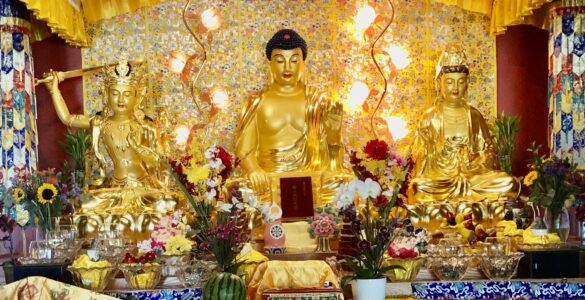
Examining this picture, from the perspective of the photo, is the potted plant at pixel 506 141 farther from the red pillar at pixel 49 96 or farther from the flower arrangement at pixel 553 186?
the red pillar at pixel 49 96

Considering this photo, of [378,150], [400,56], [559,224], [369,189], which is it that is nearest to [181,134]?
[400,56]

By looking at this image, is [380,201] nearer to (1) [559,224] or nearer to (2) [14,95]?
(1) [559,224]

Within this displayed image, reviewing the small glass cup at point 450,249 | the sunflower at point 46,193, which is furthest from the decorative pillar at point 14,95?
the small glass cup at point 450,249

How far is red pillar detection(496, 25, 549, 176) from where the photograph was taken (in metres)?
9.16

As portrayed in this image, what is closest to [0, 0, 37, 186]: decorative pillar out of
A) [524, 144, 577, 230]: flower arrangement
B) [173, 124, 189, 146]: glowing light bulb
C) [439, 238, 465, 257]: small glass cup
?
[173, 124, 189, 146]: glowing light bulb

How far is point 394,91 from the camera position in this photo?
9.29 meters

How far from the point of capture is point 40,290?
14.5 feet

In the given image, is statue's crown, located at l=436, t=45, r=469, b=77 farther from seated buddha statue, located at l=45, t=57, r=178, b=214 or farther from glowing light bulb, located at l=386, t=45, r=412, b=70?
seated buddha statue, located at l=45, t=57, r=178, b=214

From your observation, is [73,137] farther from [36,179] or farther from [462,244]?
[462,244]

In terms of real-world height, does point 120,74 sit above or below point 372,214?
above

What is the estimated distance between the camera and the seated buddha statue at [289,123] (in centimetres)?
853

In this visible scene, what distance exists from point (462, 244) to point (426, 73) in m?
3.84

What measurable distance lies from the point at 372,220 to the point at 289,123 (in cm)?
388

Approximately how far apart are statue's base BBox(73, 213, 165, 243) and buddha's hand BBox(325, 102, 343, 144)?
5.62 ft
